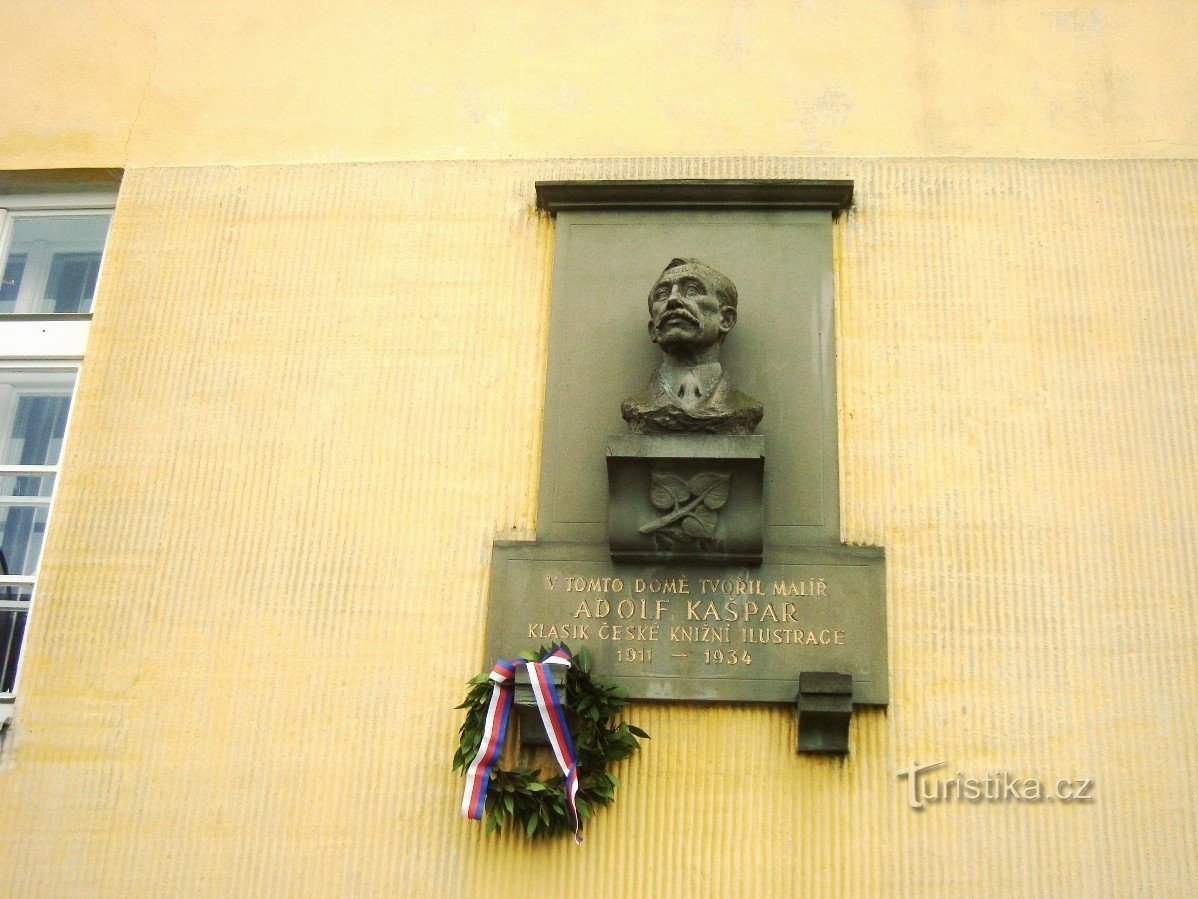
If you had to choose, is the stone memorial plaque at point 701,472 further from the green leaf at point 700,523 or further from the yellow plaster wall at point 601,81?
the yellow plaster wall at point 601,81

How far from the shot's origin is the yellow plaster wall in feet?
21.0

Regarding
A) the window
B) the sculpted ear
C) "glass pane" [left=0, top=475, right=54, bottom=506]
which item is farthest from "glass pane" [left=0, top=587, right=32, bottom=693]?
the sculpted ear

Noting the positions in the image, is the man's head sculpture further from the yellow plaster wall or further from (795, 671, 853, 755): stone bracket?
(795, 671, 853, 755): stone bracket

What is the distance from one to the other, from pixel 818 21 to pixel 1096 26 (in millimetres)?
1488

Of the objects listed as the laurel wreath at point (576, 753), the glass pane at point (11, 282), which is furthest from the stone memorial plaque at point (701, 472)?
the glass pane at point (11, 282)

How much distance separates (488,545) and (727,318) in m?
1.54

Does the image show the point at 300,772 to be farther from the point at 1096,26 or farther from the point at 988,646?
the point at 1096,26

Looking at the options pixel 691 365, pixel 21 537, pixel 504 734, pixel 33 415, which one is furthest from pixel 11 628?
pixel 691 365

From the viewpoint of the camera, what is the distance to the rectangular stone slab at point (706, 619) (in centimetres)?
523

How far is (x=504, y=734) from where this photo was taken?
16.9 feet

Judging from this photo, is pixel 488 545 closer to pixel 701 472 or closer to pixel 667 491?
pixel 667 491

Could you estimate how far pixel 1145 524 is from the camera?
216 inches

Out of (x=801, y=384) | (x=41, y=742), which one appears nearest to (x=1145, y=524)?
(x=801, y=384)

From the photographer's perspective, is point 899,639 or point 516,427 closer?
point 899,639
